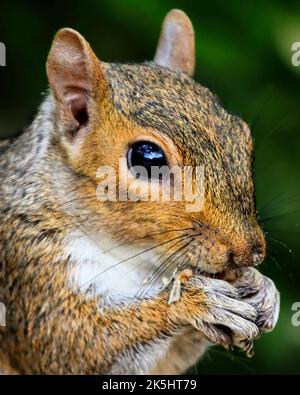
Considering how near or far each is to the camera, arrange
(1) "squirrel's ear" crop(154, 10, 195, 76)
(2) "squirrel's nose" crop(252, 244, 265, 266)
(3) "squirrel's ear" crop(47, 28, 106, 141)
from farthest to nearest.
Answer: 1. (1) "squirrel's ear" crop(154, 10, 195, 76)
2. (3) "squirrel's ear" crop(47, 28, 106, 141)
3. (2) "squirrel's nose" crop(252, 244, 265, 266)

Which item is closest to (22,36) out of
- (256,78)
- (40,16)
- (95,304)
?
(40,16)

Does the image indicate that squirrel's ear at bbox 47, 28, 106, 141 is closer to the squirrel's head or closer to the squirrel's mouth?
the squirrel's head

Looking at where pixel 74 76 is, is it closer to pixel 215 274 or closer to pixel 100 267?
pixel 100 267

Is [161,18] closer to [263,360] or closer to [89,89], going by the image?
[89,89]

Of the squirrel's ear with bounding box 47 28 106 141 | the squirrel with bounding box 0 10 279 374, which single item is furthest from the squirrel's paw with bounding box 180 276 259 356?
the squirrel's ear with bounding box 47 28 106 141

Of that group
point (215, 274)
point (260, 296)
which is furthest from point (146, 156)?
point (260, 296)
